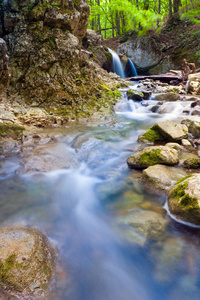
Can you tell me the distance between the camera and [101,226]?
2719mm

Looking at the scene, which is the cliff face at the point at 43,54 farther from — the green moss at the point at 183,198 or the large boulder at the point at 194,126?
the green moss at the point at 183,198

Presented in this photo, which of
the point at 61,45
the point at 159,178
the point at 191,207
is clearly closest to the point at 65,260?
the point at 191,207

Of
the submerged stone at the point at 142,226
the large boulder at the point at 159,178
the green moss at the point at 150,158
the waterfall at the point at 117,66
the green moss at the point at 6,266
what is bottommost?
the submerged stone at the point at 142,226

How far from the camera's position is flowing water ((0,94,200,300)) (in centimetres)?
190

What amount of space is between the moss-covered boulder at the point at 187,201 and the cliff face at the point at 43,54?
16.7ft

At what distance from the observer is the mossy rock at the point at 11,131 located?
16.0 feet

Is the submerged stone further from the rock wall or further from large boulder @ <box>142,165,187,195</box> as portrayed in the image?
the rock wall

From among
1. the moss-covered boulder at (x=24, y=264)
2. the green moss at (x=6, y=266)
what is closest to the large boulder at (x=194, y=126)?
the moss-covered boulder at (x=24, y=264)

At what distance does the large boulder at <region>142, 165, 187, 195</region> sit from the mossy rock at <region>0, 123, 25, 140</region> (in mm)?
3482

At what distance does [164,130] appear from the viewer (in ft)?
15.5

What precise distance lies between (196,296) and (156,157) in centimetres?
222

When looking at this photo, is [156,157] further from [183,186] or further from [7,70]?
[7,70]

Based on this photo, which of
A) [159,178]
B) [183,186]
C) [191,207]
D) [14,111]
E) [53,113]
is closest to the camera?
[191,207]

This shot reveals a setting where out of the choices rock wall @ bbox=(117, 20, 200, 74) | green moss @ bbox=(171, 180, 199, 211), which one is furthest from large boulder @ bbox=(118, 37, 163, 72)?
green moss @ bbox=(171, 180, 199, 211)
